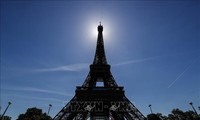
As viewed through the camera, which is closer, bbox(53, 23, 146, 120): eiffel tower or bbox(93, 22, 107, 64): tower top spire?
bbox(53, 23, 146, 120): eiffel tower

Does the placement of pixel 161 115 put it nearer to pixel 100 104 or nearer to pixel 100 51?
pixel 100 104

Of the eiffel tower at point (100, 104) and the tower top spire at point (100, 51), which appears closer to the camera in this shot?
the eiffel tower at point (100, 104)

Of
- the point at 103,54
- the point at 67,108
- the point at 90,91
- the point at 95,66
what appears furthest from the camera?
the point at 103,54

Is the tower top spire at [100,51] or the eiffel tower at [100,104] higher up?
the tower top spire at [100,51]

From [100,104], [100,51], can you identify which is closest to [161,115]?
[100,104]

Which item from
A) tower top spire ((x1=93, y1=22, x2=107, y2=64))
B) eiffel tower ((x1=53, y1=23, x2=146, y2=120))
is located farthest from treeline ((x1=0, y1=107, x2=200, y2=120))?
tower top spire ((x1=93, y1=22, x2=107, y2=64))

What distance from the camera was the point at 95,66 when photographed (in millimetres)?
36375

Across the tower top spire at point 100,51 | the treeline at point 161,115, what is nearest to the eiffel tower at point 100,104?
the tower top spire at point 100,51

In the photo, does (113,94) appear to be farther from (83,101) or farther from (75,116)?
(75,116)

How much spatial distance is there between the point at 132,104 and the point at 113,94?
518cm

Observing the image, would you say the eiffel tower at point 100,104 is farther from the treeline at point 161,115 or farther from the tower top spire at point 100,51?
the treeline at point 161,115

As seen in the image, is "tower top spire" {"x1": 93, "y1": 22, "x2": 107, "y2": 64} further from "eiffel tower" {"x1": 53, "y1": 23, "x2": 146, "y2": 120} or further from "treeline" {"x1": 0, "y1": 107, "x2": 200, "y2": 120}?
"treeline" {"x1": 0, "y1": 107, "x2": 200, "y2": 120}

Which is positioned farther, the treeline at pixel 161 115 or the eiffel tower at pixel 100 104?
the treeline at pixel 161 115

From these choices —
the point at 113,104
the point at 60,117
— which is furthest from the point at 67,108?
the point at 113,104
